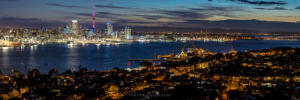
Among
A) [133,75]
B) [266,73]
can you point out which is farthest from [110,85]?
[266,73]

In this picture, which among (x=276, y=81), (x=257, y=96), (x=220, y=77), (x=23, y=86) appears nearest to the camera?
(x=257, y=96)

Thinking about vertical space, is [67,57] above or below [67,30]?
below

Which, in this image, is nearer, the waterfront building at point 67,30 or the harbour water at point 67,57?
the harbour water at point 67,57

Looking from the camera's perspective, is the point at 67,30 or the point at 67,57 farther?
the point at 67,30

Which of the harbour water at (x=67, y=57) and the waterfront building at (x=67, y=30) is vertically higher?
the waterfront building at (x=67, y=30)

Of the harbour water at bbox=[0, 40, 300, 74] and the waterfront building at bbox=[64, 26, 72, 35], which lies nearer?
the harbour water at bbox=[0, 40, 300, 74]

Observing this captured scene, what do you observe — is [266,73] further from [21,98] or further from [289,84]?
[21,98]

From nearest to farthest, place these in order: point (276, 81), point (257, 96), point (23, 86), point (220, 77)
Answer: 1. point (257, 96)
2. point (23, 86)
3. point (276, 81)
4. point (220, 77)

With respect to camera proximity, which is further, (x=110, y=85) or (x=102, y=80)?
(x=102, y=80)

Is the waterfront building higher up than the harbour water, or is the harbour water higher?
the waterfront building

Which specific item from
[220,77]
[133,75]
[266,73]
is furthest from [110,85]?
[266,73]
